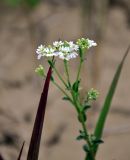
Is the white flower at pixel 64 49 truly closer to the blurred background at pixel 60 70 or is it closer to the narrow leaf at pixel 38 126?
the narrow leaf at pixel 38 126

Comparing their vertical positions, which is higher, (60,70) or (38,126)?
(60,70)

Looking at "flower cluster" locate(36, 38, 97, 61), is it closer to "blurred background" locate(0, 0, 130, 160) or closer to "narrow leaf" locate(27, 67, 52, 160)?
"narrow leaf" locate(27, 67, 52, 160)

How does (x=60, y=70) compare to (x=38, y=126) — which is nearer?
(x=38, y=126)

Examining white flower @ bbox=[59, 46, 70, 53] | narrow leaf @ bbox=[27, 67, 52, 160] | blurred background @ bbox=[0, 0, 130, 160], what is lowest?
narrow leaf @ bbox=[27, 67, 52, 160]

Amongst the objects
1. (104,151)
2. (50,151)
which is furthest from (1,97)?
(104,151)

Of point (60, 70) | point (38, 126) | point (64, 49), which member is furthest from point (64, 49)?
point (60, 70)

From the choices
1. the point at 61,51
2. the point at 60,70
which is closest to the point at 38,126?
the point at 61,51

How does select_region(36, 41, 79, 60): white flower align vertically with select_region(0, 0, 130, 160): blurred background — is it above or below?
below

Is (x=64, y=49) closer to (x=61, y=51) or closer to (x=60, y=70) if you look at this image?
(x=61, y=51)

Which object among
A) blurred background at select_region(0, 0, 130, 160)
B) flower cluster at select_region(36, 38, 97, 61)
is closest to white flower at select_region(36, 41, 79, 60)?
flower cluster at select_region(36, 38, 97, 61)
